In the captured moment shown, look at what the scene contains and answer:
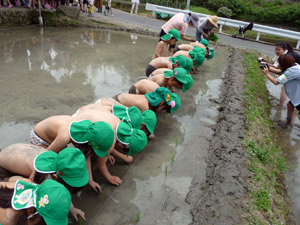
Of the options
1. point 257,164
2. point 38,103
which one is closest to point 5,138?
point 38,103

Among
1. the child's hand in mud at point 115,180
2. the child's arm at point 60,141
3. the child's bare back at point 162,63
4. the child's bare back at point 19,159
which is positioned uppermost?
the child's bare back at point 162,63

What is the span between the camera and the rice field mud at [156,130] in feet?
8.14

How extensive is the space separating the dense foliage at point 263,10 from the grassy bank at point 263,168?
16072mm

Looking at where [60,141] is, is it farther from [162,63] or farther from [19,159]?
[162,63]

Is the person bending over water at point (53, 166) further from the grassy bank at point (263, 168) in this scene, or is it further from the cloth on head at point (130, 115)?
the grassy bank at point (263, 168)

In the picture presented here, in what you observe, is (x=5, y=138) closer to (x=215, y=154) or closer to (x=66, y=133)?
(x=66, y=133)

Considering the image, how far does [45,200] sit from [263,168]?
2.55m

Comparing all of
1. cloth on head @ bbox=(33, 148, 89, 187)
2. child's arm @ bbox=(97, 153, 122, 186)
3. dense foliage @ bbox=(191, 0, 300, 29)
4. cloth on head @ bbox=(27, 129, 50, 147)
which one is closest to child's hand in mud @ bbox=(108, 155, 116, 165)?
child's arm @ bbox=(97, 153, 122, 186)

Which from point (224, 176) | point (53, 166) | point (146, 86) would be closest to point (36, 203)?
point (53, 166)

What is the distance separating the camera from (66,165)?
1.89 meters

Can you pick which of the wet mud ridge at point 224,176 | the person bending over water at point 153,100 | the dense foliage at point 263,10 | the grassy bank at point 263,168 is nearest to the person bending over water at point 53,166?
the wet mud ridge at point 224,176

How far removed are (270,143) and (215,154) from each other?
1183mm

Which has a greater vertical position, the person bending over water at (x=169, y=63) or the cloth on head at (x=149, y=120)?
the person bending over water at (x=169, y=63)

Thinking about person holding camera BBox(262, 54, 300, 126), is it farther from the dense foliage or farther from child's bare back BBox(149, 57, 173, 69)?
the dense foliage
